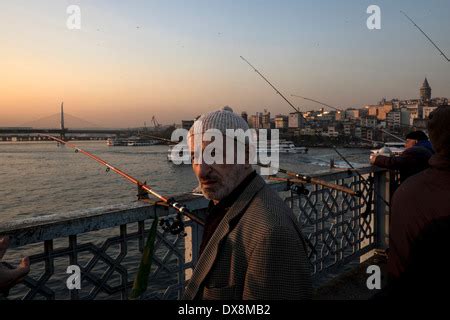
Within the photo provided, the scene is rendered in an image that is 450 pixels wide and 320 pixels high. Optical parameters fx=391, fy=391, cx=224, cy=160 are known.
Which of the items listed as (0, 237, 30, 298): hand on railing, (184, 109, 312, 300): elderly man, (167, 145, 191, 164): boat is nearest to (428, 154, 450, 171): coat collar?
(184, 109, 312, 300): elderly man

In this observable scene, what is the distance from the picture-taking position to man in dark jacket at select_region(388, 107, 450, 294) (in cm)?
174

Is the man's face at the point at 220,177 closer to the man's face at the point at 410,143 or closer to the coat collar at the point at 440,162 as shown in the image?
the coat collar at the point at 440,162

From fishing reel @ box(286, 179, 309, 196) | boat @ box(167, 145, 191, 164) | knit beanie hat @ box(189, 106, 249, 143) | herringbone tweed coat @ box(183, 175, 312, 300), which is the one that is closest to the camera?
herringbone tweed coat @ box(183, 175, 312, 300)

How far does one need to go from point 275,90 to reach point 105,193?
2648cm

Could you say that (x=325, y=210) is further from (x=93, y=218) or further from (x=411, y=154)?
(x=93, y=218)

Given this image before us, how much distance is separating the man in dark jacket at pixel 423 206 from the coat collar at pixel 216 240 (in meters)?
0.76

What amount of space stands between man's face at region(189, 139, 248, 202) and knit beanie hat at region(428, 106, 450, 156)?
3.26ft

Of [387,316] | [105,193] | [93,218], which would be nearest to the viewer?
[387,316]

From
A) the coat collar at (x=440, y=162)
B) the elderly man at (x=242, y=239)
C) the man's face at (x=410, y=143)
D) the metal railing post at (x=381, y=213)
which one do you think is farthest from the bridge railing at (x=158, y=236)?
the coat collar at (x=440, y=162)

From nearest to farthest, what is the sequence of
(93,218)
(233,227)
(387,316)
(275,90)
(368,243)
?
(387,316), (233,227), (93,218), (275,90), (368,243)

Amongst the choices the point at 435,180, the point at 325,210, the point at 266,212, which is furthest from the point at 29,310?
the point at 325,210

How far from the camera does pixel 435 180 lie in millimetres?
1872

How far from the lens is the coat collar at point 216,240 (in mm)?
1451

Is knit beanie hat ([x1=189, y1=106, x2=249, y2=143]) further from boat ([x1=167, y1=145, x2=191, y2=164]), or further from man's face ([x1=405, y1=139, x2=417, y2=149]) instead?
man's face ([x1=405, y1=139, x2=417, y2=149])
